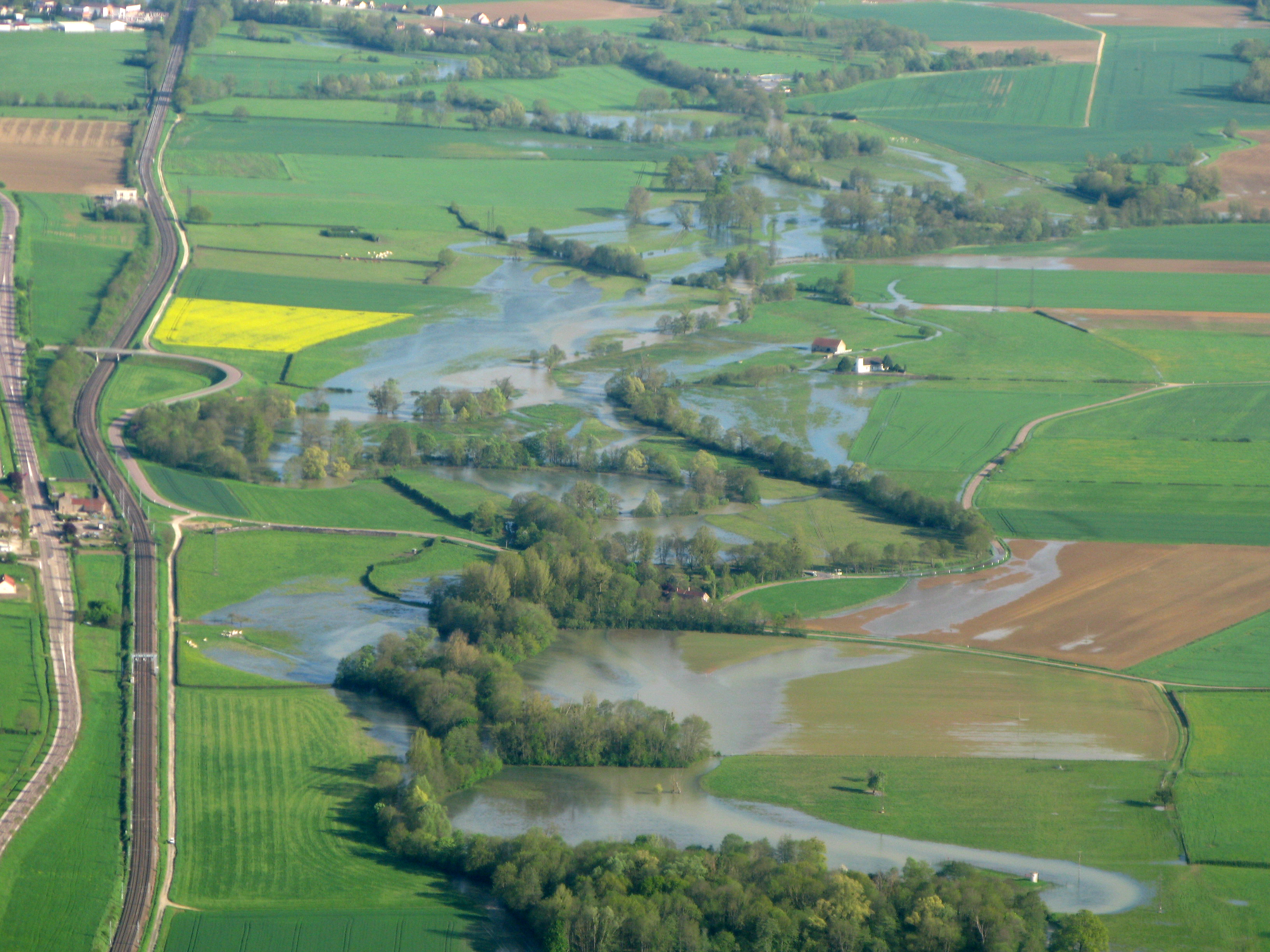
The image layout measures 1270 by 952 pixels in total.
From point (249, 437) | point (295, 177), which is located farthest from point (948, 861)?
point (295, 177)

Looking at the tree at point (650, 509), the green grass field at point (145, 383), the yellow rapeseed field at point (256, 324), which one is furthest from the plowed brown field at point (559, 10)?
the tree at point (650, 509)

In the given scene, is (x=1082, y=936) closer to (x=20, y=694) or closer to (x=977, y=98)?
Result: (x=20, y=694)

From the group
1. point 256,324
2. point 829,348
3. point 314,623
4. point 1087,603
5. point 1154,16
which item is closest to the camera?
point 314,623

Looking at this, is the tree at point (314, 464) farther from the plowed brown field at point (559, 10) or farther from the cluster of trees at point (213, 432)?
the plowed brown field at point (559, 10)

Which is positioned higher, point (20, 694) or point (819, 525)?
point (819, 525)

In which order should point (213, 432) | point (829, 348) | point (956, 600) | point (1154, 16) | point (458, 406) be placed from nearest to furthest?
point (956, 600)
point (213, 432)
point (458, 406)
point (829, 348)
point (1154, 16)

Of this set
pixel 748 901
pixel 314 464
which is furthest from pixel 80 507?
pixel 748 901

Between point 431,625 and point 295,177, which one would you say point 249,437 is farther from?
point 295,177
